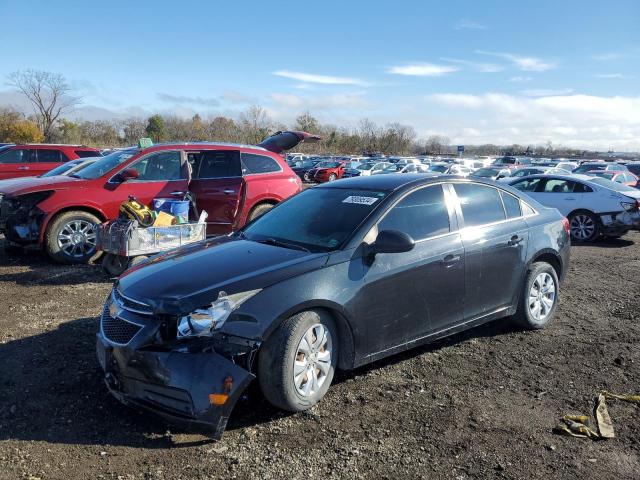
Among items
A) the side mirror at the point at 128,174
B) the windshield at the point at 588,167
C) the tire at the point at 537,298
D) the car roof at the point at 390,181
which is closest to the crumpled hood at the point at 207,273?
the car roof at the point at 390,181

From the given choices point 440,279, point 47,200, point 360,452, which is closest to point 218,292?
point 360,452

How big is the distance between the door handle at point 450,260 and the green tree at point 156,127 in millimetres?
61712

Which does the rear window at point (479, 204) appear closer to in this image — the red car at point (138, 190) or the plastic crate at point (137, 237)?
the plastic crate at point (137, 237)

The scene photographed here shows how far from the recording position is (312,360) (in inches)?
149

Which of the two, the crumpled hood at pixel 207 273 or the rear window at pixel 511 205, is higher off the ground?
the rear window at pixel 511 205

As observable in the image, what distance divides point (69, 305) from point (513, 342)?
483 cm

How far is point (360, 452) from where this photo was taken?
11.0ft

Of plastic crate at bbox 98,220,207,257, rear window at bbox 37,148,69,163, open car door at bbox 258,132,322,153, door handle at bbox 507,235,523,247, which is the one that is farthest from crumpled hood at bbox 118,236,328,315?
rear window at bbox 37,148,69,163

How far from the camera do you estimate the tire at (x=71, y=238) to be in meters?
8.06

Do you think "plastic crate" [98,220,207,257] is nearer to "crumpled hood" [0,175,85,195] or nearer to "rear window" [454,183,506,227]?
"crumpled hood" [0,175,85,195]

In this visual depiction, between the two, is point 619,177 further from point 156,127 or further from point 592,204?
point 156,127

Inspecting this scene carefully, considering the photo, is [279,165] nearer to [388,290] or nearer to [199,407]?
[388,290]

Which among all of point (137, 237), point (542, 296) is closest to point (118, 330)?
point (137, 237)

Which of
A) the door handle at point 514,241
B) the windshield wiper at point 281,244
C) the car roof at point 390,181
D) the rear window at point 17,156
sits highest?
the car roof at point 390,181
